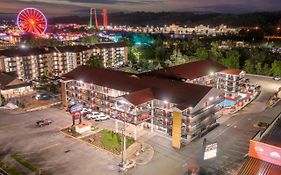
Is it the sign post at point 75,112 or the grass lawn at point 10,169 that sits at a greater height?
the sign post at point 75,112

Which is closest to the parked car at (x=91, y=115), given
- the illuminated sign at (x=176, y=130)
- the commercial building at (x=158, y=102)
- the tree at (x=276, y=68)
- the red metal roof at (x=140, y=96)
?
the commercial building at (x=158, y=102)

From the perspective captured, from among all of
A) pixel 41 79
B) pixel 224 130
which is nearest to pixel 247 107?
pixel 224 130

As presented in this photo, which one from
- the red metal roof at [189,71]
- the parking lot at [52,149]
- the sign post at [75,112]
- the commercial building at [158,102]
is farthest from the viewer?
the red metal roof at [189,71]

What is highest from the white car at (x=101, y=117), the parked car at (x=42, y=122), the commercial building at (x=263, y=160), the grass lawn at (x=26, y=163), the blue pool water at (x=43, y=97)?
the commercial building at (x=263, y=160)

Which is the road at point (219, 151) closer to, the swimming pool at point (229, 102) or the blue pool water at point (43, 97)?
the swimming pool at point (229, 102)

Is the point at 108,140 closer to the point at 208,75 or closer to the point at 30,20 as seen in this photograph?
the point at 208,75

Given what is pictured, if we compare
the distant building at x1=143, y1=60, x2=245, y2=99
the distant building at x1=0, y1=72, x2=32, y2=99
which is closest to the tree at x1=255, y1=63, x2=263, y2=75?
the distant building at x1=143, y1=60, x2=245, y2=99

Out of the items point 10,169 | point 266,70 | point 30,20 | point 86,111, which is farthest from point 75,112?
point 30,20

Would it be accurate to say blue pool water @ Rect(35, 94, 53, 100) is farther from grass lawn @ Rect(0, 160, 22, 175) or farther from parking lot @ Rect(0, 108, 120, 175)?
grass lawn @ Rect(0, 160, 22, 175)
